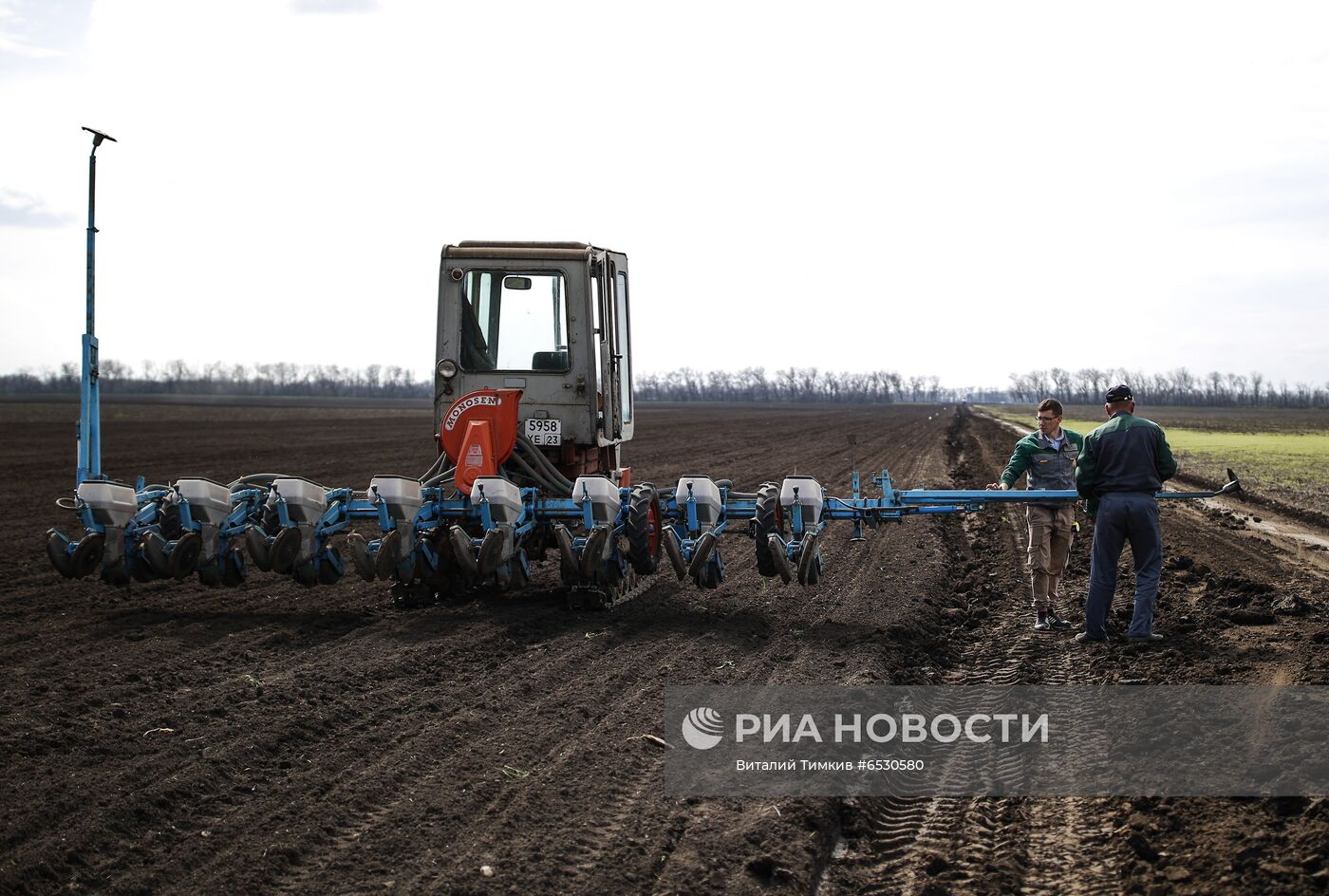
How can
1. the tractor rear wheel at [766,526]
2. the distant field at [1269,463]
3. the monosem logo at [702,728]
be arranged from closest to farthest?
the monosem logo at [702,728] → the tractor rear wheel at [766,526] → the distant field at [1269,463]

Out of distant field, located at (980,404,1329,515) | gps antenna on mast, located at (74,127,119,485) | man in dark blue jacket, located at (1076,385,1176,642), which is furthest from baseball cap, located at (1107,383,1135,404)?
distant field, located at (980,404,1329,515)

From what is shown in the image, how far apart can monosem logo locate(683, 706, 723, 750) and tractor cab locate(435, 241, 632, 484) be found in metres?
4.25

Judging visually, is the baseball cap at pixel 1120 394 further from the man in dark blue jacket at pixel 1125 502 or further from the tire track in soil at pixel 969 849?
the tire track in soil at pixel 969 849

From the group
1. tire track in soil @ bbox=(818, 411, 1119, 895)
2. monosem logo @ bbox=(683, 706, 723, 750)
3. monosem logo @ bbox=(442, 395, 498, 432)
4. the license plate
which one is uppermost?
monosem logo @ bbox=(442, 395, 498, 432)

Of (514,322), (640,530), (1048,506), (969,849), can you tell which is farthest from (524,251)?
(969,849)

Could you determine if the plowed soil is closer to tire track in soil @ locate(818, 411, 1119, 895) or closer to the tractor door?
tire track in soil @ locate(818, 411, 1119, 895)

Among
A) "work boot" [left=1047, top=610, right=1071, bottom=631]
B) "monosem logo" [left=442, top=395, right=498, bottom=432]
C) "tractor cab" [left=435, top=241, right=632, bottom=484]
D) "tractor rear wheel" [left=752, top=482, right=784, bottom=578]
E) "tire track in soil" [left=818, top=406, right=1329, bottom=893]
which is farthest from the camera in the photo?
"tractor cab" [left=435, top=241, right=632, bottom=484]

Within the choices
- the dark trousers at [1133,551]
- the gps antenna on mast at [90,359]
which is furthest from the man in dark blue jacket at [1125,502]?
the gps antenna on mast at [90,359]

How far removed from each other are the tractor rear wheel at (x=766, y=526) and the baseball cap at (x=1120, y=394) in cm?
267

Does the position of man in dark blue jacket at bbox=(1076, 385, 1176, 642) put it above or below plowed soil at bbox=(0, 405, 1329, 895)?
above

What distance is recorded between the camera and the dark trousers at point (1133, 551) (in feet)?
26.4

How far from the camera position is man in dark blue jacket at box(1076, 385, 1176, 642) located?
806cm

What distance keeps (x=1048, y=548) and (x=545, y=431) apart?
14.4 feet

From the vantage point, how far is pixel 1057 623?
8.82m
